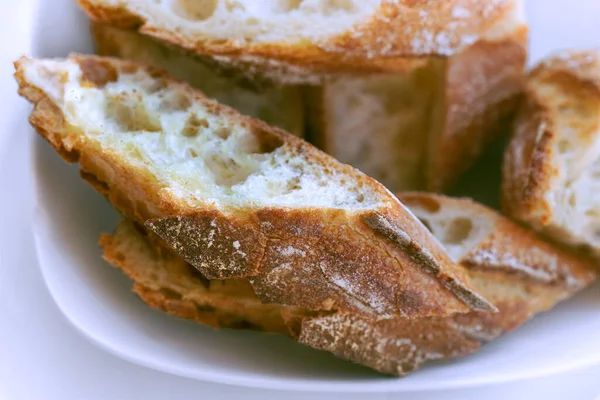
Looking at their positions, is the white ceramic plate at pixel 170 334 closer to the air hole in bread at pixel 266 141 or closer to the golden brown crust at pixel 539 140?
the golden brown crust at pixel 539 140

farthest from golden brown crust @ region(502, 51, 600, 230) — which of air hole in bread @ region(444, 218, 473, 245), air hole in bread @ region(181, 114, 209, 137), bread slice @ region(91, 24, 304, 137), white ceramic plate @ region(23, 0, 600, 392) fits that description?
air hole in bread @ region(181, 114, 209, 137)

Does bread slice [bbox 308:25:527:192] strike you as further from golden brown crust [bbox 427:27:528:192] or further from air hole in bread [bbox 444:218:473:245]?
air hole in bread [bbox 444:218:473:245]

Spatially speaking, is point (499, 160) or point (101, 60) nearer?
point (101, 60)

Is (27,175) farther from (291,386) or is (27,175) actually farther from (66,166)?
(291,386)

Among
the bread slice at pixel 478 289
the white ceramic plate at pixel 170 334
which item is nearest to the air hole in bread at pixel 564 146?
the bread slice at pixel 478 289

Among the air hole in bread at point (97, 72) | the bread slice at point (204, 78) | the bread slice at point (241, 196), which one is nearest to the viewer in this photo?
the bread slice at point (241, 196)

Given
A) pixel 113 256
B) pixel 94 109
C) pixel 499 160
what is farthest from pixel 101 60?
pixel 499 160
